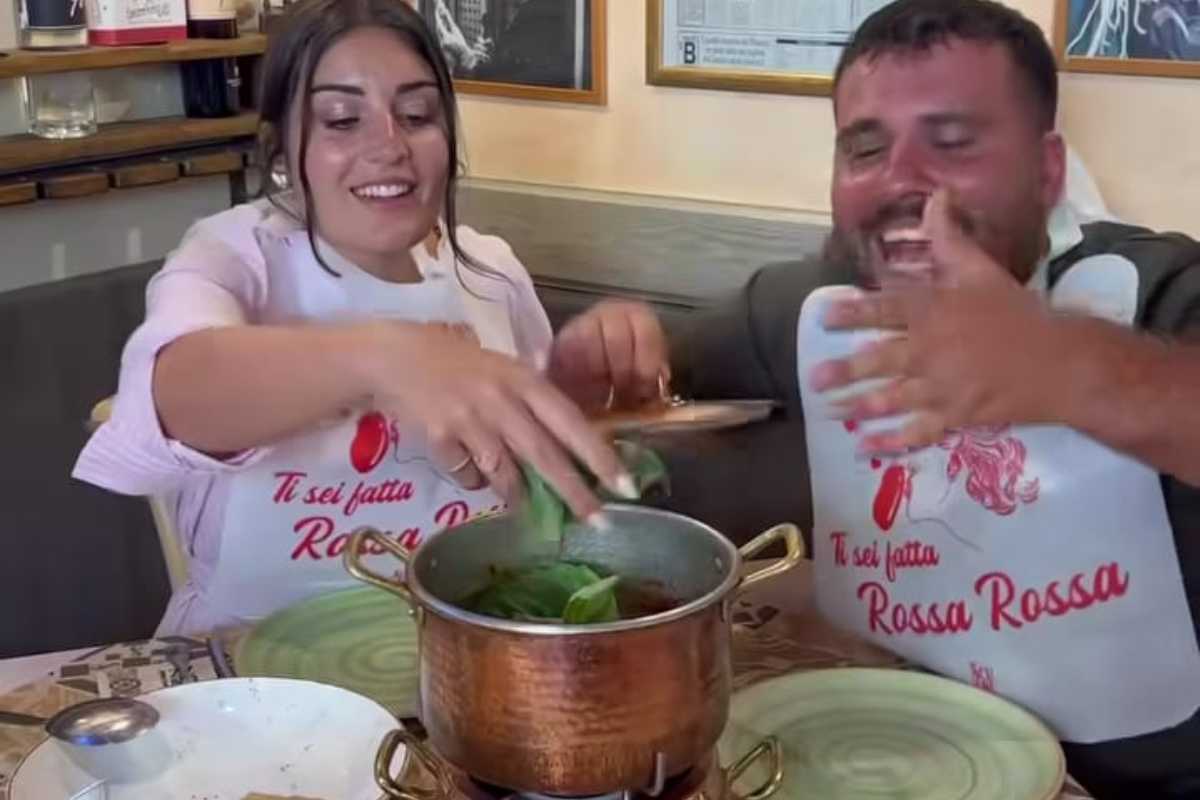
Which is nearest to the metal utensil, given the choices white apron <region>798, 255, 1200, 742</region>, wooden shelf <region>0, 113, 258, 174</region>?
white apron <region>798, 255, 1200, 742</region>

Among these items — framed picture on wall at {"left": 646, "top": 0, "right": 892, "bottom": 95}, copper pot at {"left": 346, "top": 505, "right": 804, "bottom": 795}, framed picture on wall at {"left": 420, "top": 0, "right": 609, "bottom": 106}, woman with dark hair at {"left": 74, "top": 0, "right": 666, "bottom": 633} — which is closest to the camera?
copper pot at {"left": 346, "top": 505, "right": 804, "bottom": 795}

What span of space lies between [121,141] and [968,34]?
1.24 m

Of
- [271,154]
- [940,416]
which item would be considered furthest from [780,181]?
[940,416]

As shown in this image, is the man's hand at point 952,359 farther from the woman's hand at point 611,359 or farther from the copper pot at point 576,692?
the woman's hand at point 611,359

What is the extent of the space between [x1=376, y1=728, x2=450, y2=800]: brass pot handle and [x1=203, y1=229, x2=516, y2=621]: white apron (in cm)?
A: 40

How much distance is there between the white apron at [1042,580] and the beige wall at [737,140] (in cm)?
44

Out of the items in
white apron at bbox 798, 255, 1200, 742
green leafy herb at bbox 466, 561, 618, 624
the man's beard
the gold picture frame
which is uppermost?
the gold picture frame

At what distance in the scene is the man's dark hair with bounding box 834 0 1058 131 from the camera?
1326mm

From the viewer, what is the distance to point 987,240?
4.39 ft

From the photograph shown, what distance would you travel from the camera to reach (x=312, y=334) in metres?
1.04

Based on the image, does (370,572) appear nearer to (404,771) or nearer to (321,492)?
(404,771)

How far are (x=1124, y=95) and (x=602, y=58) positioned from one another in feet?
2.37

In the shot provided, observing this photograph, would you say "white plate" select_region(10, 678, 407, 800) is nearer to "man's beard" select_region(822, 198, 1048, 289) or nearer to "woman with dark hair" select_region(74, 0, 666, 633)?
"woman with dark hair" select_region(74, 0, 666, 633)

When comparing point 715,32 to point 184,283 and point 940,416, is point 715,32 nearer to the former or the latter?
point 184,283
